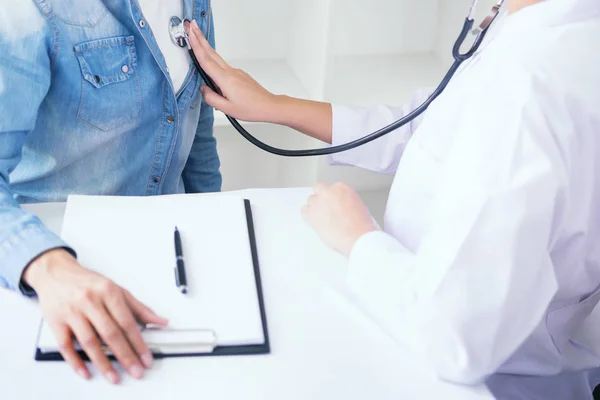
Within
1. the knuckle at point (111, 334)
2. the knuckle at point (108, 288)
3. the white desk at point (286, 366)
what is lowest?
the white desk at point (286, 366)

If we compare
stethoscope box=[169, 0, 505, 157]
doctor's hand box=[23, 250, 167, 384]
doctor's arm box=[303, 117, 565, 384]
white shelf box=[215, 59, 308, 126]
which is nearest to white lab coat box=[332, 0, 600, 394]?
doctor's arm box=[303, 117, 565, 384]

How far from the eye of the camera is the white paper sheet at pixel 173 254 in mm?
812

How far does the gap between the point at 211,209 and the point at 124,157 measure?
0.26 meters

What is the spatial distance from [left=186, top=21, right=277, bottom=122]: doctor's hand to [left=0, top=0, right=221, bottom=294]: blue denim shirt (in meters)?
→ 0.03

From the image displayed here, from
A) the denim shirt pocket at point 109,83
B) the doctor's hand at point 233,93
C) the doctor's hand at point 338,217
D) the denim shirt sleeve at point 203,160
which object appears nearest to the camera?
the doctor's hand at point 338,217

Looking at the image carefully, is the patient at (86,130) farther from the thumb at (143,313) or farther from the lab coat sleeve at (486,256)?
the lab coat sleeve at (486,256)

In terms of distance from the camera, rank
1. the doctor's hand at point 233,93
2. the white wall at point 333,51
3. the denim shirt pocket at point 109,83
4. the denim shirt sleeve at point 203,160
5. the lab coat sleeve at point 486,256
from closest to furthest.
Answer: the lab coat sleeve at point 486,256
the denim shirt pocket at point 109,83
the doctor's hand at point 233,93
the denim shirt sleeve at point 203,160
the white wall at point 333,51

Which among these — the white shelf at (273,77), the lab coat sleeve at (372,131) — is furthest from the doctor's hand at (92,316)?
the white shelf at (273,77)

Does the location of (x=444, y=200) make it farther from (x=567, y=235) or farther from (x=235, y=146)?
(x=235, y=146)

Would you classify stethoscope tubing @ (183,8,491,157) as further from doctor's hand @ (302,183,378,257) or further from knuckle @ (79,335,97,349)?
knuckle @ (79,335,97,349)

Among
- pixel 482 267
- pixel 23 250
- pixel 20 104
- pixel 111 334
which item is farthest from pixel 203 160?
pixel 482 267

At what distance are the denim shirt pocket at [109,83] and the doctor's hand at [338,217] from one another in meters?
0.35

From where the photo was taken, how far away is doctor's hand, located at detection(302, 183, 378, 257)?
3.01ft

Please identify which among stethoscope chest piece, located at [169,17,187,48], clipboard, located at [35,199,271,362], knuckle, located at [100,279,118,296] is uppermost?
stethoscope chest piece, located at [169,17,187,48]
